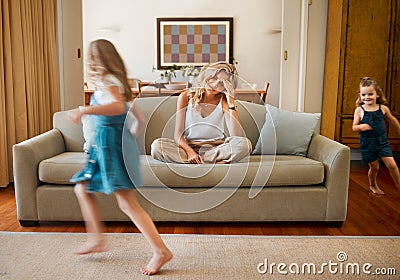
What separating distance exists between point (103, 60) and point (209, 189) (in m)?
1.09

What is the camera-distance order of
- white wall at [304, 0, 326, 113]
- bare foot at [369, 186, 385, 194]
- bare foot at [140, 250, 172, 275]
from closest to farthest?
bare foot at [140, 250, 172, 275], bare foot at [369, 186, 385, 194], white wall at [304, 0, 326, 113]

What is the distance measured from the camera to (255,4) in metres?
6.79

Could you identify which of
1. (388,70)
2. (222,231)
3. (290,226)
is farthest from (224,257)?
(388,70)

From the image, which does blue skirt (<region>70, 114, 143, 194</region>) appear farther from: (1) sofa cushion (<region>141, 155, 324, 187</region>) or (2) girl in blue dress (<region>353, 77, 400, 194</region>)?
(2) girl in blue dress (<region>353, 77, 400, 194</region>)

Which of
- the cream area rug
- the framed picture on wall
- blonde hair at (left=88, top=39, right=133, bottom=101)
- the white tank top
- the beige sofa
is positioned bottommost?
the cream area rug

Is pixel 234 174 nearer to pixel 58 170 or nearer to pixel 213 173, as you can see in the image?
pixel 213 173

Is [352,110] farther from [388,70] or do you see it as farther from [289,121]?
[289,121]

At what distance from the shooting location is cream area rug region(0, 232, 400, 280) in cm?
216

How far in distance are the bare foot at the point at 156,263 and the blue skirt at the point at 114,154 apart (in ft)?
1.17

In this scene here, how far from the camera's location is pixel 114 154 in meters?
2.06

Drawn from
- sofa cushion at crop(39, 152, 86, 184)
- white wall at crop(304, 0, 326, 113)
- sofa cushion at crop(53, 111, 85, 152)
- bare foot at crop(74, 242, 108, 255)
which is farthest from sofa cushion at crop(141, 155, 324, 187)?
white wall at crop(304, 0, 326, 113)

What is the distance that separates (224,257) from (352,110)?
2.80 metres

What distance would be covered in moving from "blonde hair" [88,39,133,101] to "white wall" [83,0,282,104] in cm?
488

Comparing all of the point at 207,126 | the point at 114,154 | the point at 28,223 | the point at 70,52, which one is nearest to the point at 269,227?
the point at 207,126
